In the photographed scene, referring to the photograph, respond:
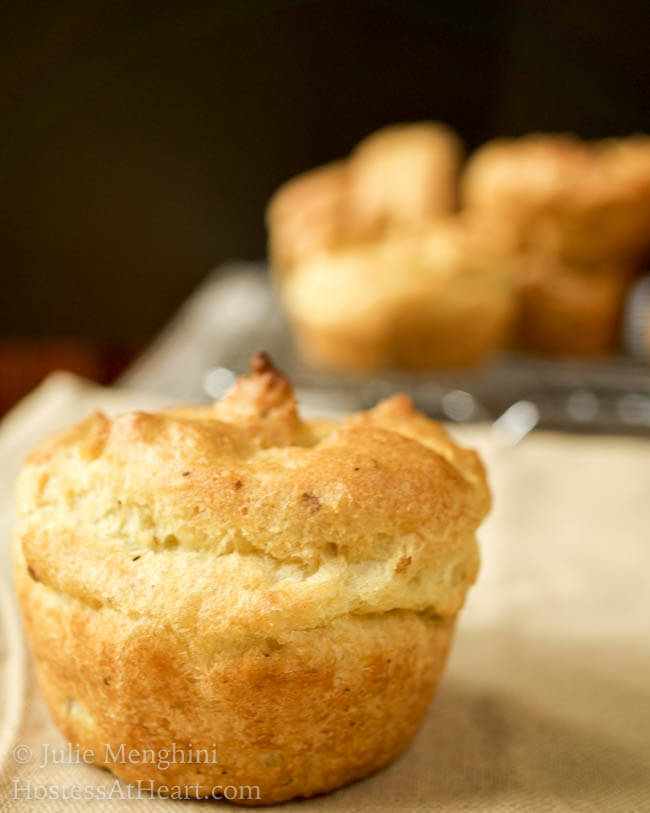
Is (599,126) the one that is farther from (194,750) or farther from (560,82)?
(194,750)

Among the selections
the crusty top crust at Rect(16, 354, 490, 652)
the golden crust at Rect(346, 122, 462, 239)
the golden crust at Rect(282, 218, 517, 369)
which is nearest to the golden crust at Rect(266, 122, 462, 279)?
the golden crust at Rect(346, 122, 462, 239)

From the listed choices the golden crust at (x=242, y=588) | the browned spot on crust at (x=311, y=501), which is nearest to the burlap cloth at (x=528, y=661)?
the golden crust at (x=242, y=588)

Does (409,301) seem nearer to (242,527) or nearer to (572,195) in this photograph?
(572,195)

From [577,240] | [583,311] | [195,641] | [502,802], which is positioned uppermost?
[195,641]

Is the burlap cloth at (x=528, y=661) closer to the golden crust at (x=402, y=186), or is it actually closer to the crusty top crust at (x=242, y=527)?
the crusty top crust at (x=242, y=527)

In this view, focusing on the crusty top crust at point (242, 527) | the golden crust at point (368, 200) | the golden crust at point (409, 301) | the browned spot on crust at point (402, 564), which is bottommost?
the golden crust at point (409, 301)

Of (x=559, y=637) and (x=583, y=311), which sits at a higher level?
(x=559, y=637)

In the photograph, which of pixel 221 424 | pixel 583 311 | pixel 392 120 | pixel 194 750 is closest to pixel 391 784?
pixel 194 750
